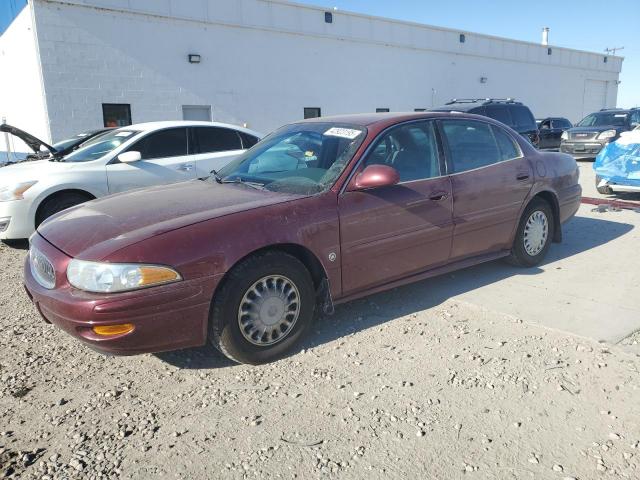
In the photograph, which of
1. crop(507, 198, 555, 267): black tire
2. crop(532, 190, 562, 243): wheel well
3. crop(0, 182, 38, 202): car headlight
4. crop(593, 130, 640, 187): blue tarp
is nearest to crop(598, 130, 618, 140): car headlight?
crop(593, 130, 640, 187): blue tarp

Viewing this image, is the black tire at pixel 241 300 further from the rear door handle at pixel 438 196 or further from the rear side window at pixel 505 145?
the rear side window at pixel 505 145

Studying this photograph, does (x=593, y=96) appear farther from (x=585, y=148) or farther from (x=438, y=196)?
(x=438, y=196)

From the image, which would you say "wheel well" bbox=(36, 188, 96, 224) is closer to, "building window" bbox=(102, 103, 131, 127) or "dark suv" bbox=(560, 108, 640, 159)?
"building window" bbox=(102, 103, 131, 127)

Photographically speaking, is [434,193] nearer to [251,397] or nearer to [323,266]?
[323,266]

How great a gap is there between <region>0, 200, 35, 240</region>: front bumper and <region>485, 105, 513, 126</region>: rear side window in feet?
31.2

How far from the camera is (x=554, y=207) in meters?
5.38

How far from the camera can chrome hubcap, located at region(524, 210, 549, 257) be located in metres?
5.14

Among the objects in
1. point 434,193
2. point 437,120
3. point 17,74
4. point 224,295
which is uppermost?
point 17,74

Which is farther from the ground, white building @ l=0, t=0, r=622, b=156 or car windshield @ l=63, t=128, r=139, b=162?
white building @ l=0, t=0, r=622, b=156

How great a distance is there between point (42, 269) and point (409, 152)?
2.78 metres

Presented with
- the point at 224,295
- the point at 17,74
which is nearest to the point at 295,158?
the point at 224,295

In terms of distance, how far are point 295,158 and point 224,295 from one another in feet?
4.87

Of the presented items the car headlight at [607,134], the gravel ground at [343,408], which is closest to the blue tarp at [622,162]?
the gravel ground at [343,408]

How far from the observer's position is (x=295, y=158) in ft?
13.8
